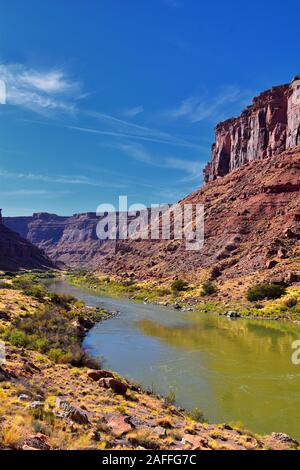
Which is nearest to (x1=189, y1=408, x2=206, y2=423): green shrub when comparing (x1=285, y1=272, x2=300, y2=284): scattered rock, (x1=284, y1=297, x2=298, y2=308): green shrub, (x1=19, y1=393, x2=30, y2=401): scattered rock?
(x1=19, y1=393, x2=30, y2=401): scattered rock

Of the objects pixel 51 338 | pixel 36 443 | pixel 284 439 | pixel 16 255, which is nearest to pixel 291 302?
pixel 51 338

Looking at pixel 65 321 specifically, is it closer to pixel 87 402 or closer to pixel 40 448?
pixel 87 402

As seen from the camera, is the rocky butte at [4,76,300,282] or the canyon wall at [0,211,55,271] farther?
the canyon wall at [0,211,55,271]

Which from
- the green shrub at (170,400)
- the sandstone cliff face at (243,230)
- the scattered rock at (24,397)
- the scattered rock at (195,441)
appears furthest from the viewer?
the sandstone cliff face at (243,230)

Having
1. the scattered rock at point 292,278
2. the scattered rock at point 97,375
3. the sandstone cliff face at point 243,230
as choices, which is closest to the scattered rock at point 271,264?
the sandstone cliff face at point 243,230

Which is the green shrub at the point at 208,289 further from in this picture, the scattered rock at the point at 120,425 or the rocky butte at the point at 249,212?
the scattered rock at the point at 120,425

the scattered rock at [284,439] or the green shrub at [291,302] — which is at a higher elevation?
the green shrub at [291,302]

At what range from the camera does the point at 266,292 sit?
156 ft

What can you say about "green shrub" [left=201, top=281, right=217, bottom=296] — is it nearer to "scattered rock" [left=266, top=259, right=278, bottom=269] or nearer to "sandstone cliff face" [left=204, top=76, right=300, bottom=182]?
"scattered rock" [left=266, top=259, right=278, bottom=269]

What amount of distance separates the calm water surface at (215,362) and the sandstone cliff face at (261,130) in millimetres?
67391

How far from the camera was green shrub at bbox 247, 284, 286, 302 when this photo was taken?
155 feet

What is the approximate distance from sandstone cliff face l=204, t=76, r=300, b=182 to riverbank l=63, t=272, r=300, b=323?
49026mm

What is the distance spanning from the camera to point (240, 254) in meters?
65.1

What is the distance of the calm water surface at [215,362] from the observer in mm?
16734
